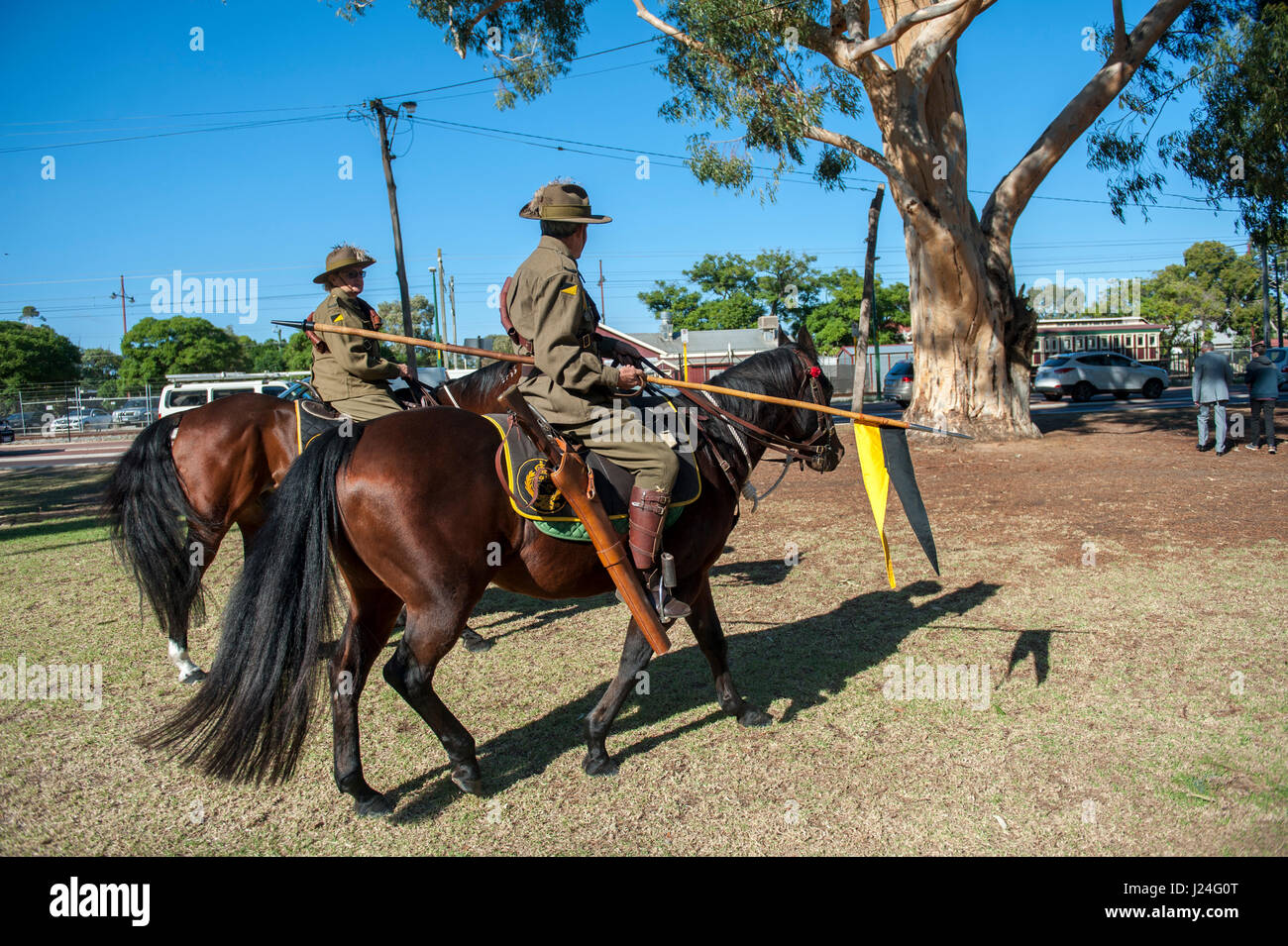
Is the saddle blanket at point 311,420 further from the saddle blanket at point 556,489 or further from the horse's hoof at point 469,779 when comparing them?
the horse's hoof at point 469,779

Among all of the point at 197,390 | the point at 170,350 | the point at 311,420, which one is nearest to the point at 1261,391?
the point at 311,420

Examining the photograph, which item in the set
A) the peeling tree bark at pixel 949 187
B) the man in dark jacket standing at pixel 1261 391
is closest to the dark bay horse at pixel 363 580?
the peeling tree bark at pixel 949 187

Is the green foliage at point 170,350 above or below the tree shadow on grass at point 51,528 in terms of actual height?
above

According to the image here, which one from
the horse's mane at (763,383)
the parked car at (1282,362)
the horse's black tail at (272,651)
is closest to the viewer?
the horse's black tail at (272,651)

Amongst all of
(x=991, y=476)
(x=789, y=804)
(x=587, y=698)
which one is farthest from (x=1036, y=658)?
(x=991, y=476)

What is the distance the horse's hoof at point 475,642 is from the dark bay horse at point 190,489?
178cm

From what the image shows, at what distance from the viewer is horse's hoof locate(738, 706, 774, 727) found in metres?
4.82

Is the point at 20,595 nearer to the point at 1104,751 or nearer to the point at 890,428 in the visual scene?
the point at 890,428

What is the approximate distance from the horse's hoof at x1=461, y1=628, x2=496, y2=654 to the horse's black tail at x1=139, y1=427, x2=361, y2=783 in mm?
2564

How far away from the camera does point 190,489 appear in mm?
6465

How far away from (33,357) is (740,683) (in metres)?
62.6

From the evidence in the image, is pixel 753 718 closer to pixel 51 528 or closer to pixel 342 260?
pixel 342 260

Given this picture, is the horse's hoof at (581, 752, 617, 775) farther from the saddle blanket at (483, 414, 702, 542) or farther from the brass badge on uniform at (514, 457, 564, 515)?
the brass badge on uniform at (514, 457, 564, 515)

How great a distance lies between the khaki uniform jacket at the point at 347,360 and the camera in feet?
20.0
